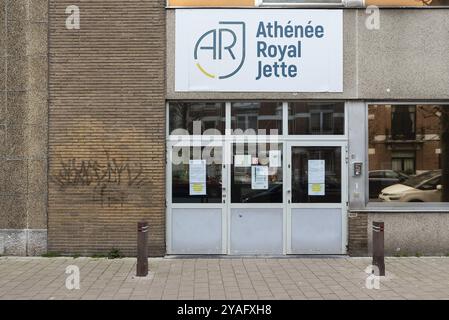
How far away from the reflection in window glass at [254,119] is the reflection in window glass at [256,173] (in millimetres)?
291

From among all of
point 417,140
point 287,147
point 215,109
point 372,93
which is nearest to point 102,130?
point 215,109

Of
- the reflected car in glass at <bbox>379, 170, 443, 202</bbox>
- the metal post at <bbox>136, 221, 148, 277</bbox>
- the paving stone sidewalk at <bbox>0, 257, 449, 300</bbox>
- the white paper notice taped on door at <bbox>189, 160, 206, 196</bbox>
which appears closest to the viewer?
the paving stone sidewalk at <bbox>0, 257, 449, 300</bbox>

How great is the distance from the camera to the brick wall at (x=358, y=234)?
9430 millimetres

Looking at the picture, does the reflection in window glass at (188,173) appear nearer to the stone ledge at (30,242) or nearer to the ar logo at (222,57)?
the ar logo at (222,57)

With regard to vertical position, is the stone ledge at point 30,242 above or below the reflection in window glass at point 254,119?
below

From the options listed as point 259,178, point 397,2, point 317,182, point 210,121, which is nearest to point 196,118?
point 210,121

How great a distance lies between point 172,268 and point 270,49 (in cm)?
448

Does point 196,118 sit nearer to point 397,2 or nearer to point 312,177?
point 312,177

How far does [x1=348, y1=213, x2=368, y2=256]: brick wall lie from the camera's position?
30.9ft

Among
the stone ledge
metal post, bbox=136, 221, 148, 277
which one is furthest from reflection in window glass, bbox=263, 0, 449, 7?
the stone ledge

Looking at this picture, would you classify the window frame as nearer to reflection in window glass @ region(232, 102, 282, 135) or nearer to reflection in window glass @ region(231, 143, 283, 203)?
reflection in window glass @ region(231, 143, 283, 203)

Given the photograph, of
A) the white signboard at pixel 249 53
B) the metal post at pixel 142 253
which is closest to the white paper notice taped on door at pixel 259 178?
the white signboard at pixel 249 53

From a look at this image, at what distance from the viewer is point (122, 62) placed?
370 inches

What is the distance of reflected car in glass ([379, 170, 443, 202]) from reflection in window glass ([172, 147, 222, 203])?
3332 millimetres
